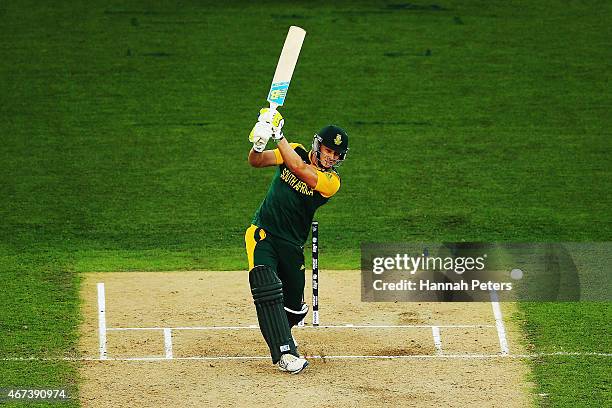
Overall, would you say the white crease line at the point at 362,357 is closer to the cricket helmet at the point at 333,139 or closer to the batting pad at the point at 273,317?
the batting pad at the point at 273,317

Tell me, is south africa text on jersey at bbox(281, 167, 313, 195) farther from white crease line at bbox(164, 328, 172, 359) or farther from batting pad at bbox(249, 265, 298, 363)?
white crease line at bbox(164, 328, 172, 359)

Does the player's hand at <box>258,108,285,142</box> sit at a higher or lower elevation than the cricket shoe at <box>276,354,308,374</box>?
higher

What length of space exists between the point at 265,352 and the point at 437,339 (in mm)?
1766

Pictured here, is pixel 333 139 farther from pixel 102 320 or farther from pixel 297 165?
pixel 102 320

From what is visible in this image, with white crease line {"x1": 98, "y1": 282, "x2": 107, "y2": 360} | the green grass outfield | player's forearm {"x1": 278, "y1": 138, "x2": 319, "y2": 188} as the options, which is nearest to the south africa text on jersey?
player's forearm {"x1": 278, "y1": 138, "x2": 319, "y2": 188}

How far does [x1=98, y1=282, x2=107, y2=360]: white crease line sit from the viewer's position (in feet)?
42.8

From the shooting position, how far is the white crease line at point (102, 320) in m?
13.0

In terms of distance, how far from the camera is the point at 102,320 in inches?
546

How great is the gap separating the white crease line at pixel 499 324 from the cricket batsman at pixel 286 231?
2044 millimetres

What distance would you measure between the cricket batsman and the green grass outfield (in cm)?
208

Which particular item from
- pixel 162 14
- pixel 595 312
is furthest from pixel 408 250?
pixel 162 14

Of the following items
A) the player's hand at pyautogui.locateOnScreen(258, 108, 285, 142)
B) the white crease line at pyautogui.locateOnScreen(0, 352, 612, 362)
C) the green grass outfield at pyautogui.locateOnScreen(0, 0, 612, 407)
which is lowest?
the white crease line at pyautogui.locateOnScreen(0, 352, 612, 362)

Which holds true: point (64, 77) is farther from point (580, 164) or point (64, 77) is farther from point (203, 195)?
point (580, 164)

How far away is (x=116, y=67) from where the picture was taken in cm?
2273
